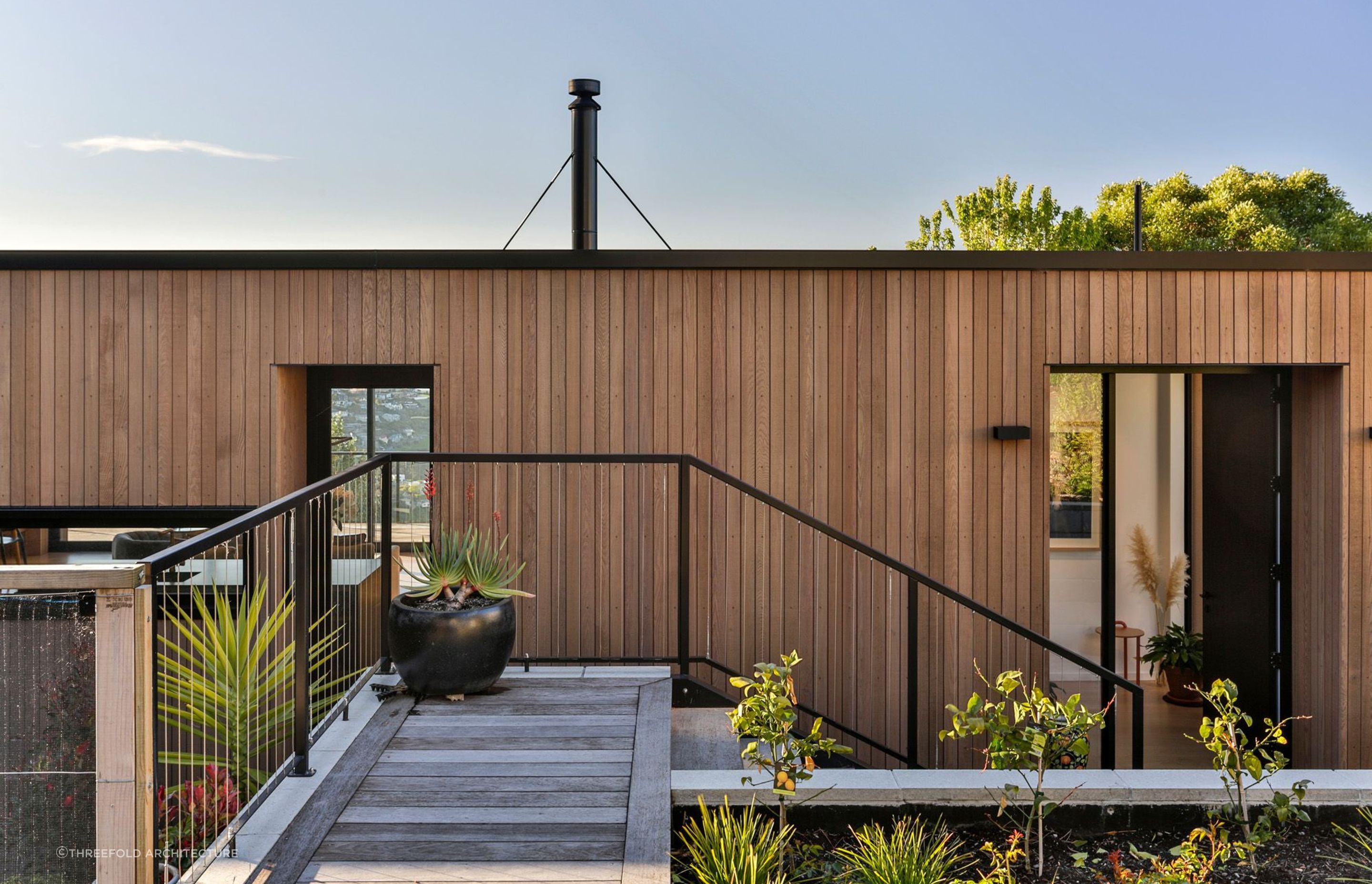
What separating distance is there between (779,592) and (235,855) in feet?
11.1

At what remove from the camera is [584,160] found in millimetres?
6117

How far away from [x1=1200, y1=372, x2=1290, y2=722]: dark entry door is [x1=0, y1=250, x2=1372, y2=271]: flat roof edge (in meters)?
0.93

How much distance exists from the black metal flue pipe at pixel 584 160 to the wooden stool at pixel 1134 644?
452 cm

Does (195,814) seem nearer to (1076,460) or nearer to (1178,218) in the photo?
(1076,460)

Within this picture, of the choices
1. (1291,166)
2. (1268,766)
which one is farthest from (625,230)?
(1291,166)

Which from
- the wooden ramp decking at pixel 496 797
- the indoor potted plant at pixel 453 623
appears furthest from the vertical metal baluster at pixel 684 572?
the indoor potted plant at pixel 453 623

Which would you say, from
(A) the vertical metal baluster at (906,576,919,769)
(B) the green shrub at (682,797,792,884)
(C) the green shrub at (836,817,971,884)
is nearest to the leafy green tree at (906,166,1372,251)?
(A) the vertical metal baluster at (906,576,919,769)

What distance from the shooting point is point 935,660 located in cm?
545

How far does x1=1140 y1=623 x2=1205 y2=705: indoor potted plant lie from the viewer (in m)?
6.57

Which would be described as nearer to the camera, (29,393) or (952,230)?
(29,393)

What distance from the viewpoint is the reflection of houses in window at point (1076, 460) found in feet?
19.6

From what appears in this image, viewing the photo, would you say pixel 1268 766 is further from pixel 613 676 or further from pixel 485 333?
pixel 485 333

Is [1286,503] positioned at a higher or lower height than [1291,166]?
lower

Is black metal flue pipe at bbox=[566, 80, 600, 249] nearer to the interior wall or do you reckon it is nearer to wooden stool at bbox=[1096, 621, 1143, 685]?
the interior wall
